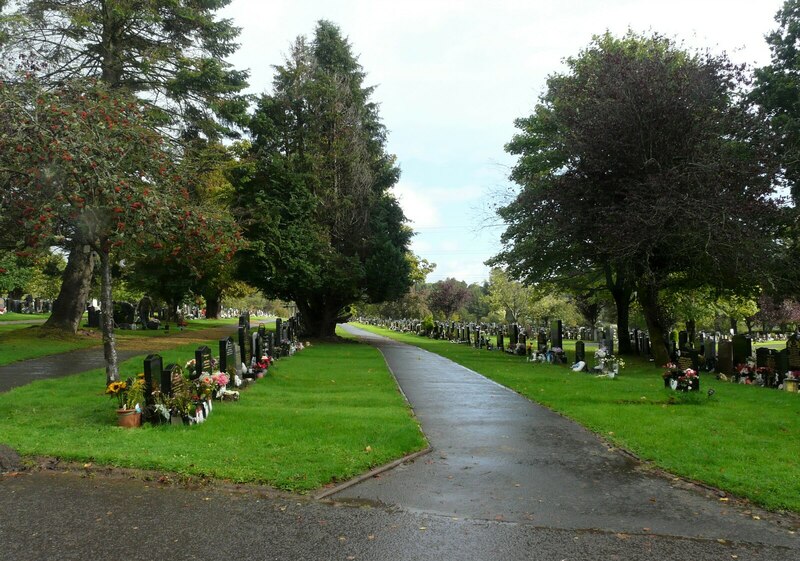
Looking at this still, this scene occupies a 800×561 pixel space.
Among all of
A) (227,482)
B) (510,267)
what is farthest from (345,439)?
(510,267)

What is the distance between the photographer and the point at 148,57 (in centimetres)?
2373

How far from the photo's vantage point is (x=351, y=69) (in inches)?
1533

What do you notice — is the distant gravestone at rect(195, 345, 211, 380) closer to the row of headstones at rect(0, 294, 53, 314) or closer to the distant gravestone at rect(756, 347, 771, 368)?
the distant gravestone at rect(756, 347, 771, 368)

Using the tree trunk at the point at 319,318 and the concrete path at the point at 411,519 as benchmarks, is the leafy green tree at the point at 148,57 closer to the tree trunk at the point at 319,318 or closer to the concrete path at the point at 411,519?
the tree trunk at the point at 319,318

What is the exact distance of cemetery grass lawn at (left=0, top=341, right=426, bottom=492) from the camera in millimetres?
6426

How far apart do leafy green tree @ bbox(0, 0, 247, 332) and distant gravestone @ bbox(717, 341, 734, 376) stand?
2033 cm

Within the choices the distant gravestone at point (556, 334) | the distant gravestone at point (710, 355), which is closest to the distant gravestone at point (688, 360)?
the distant gravestone at point (710, 355)

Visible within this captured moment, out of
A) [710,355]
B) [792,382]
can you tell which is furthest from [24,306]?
[792,382]

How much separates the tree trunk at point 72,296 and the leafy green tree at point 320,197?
7.32m

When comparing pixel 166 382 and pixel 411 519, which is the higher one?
pixel 166 382

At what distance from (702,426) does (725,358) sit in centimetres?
1090

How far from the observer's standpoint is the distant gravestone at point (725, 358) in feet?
60.5

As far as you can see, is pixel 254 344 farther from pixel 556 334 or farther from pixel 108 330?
pixel 556 334

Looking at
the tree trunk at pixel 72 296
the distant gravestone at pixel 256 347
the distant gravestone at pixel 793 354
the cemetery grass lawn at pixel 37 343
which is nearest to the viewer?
the distant gravestone at pixel 793 354
